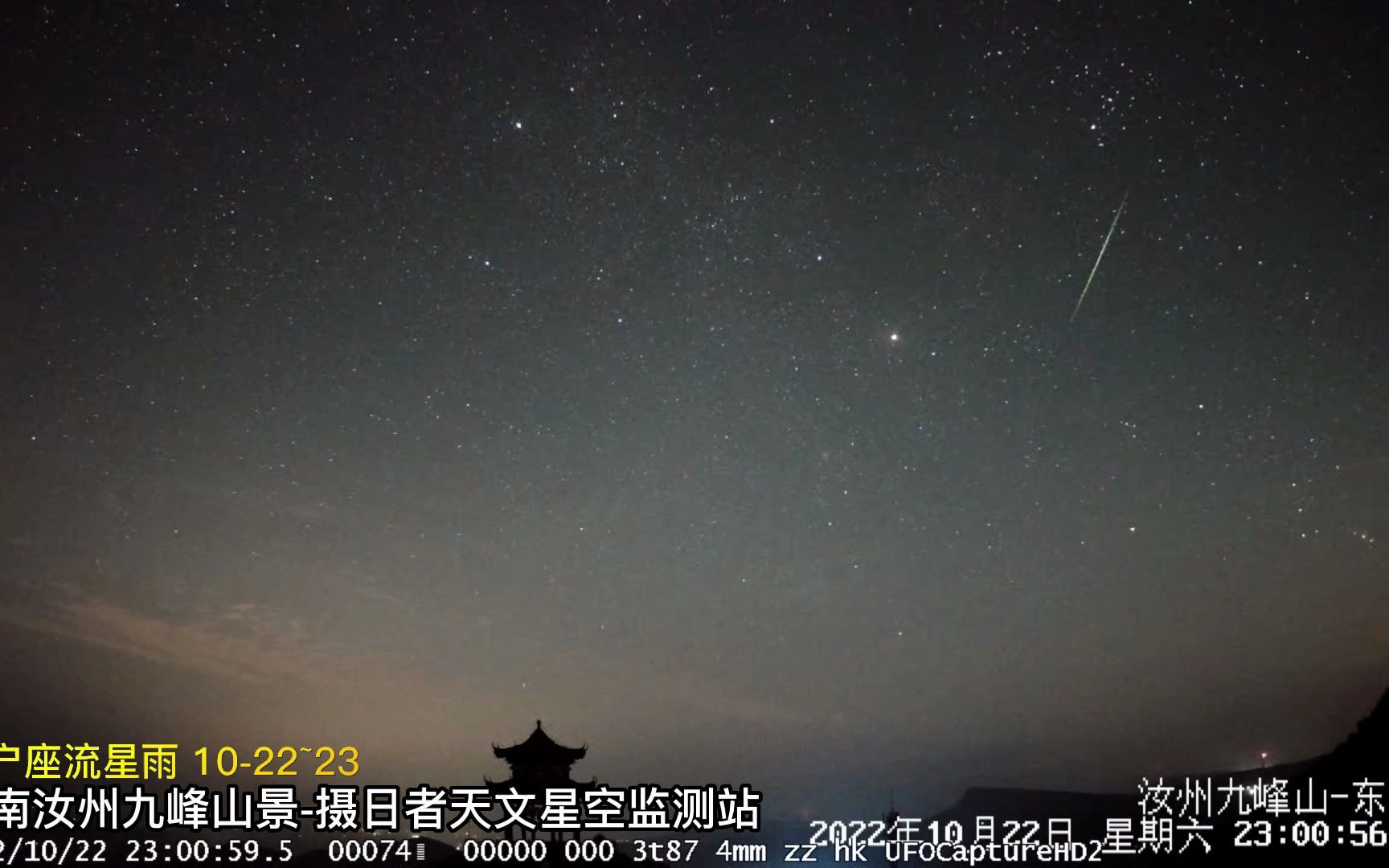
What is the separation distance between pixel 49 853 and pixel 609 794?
16926 mm

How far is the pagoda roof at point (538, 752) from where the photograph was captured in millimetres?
31562

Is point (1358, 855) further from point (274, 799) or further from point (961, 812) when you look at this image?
point (961, 812)

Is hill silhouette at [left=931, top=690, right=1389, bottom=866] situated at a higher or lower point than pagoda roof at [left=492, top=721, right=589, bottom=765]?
lower

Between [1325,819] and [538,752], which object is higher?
[538,752]

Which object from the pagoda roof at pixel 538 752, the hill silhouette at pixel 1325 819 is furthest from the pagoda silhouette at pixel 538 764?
the hill silhouette at pixel 1325 819

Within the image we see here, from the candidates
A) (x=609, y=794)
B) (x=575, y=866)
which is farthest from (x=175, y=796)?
(x=575, y=866)

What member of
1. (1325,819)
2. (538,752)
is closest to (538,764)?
(538,752)

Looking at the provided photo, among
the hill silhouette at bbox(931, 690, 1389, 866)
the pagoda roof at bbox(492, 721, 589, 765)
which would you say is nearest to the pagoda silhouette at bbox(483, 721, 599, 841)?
the pagoda roof at bbox(492, 721, 589, 765)

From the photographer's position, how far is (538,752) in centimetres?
3164

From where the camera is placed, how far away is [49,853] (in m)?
24.9

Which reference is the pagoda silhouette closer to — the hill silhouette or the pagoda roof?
the pagoda roof

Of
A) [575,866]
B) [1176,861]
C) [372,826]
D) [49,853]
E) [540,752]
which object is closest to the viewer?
[372,826]

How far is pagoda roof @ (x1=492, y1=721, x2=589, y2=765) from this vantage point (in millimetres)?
31562

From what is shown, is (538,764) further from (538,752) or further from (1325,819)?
(1325,819)
